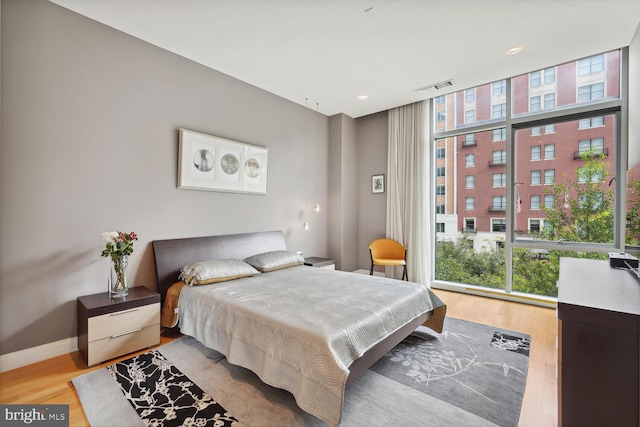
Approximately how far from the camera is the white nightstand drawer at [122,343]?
7.30 feet

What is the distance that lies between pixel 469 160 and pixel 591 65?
167 cm

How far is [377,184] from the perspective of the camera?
5.16m

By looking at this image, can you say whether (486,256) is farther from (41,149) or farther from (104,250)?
(41,149)

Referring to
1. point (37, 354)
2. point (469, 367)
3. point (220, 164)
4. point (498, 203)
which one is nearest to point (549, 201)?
Result: point (498, 203)

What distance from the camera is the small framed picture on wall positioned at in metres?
5.10

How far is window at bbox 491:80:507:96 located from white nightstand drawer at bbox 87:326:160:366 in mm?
5049

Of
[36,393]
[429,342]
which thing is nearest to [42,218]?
[36,393]

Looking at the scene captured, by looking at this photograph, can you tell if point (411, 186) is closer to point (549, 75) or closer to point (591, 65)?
point (549, 75)

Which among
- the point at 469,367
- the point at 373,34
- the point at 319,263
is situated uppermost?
the point at 373,34

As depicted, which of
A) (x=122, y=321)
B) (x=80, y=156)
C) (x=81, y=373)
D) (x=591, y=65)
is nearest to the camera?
(x=81, y=373)

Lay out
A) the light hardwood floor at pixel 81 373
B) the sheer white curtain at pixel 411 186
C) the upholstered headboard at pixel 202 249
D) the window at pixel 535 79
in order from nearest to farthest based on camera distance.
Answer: the light hardwood floor at pixel 81 373
the upholstered headboard at pixel 202 249
the window at pixel 535 79
the sheer white curtain at pixel 411 186

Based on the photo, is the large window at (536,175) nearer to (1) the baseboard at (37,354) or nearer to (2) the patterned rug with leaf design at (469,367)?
(2) the patterned rug with leaf design at (469,367)

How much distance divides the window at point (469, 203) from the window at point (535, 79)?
1670mm

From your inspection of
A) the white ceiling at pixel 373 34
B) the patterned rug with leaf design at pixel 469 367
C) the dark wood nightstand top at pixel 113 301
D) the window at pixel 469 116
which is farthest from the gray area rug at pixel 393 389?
the window at pixel 469 116
